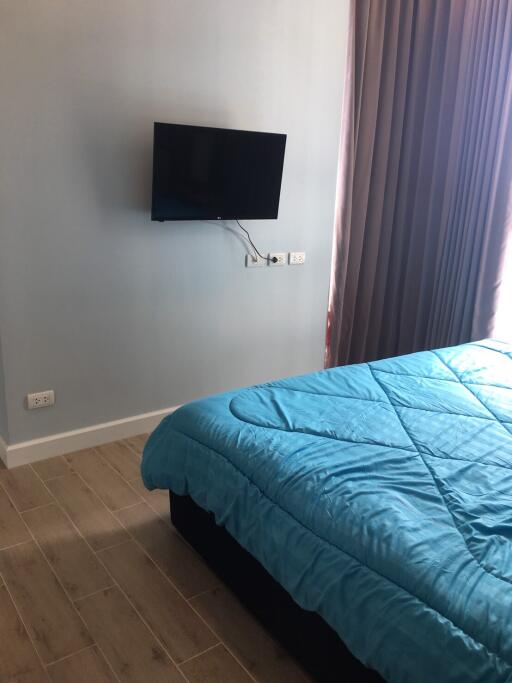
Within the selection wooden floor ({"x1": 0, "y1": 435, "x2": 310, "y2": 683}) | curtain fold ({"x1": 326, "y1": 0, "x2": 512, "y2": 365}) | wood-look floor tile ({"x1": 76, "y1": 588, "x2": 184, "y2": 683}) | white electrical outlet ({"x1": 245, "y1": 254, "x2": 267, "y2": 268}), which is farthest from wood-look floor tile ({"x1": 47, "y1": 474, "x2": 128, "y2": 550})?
curtain fold ({"x1": 326, "y1": 0, "x2": 512, "y2": 365})

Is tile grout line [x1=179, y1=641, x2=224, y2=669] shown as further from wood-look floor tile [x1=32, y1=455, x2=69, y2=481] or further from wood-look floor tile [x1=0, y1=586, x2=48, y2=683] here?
wood-look floor tile [x1=32, y1=455, x2=69, y2=481]

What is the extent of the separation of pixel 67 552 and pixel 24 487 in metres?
0.61

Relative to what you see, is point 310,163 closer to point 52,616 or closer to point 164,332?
point 164,332

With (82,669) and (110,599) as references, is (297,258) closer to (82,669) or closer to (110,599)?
(110,599)

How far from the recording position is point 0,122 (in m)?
2.70

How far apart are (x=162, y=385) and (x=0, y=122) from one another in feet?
5.44

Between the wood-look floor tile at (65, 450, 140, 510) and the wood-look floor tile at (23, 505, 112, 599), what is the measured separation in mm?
234

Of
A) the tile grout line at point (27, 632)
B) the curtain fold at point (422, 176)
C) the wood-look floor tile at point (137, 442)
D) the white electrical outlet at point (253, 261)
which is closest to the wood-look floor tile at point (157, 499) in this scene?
the wood-look floor tile at point (137, 442)

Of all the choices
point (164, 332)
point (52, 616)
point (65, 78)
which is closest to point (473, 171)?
point (164, 332)

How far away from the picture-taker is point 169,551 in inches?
96.9

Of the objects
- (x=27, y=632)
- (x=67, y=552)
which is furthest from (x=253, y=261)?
(x=27, y=632)

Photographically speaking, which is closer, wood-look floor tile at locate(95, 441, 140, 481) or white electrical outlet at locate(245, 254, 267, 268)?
wood-look floor tile at locate(95, 441, 140, 481)

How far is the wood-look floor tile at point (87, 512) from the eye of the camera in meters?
2.54

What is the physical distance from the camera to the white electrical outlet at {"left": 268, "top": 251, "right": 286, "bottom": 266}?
12.5ft
